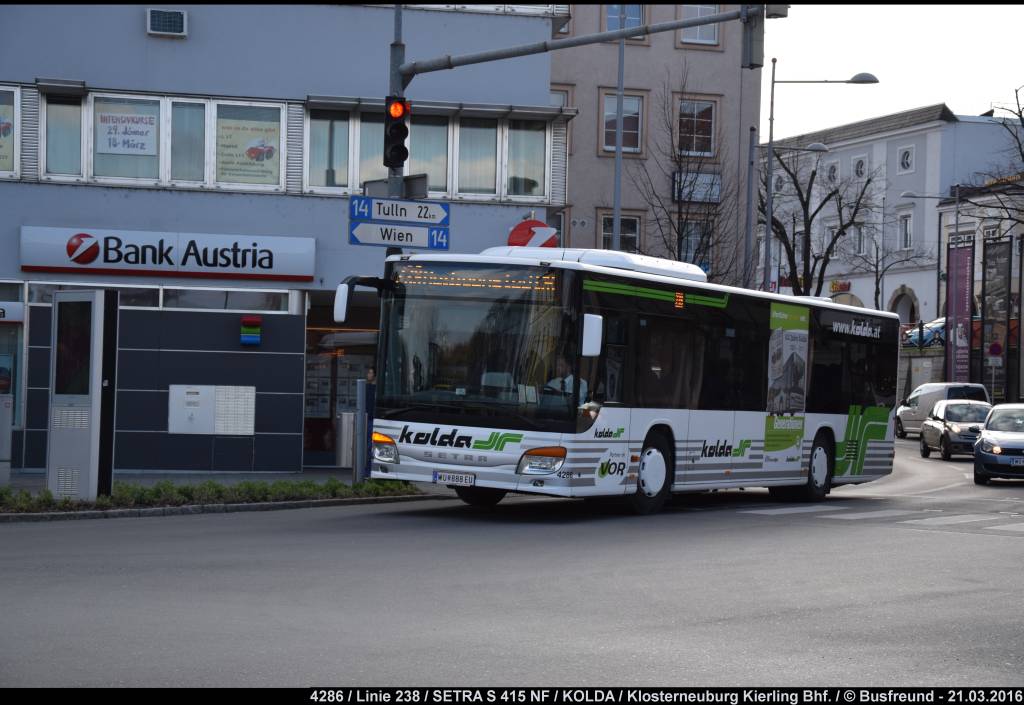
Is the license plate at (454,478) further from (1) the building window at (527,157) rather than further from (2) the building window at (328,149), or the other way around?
(1) the building window at (527,157)

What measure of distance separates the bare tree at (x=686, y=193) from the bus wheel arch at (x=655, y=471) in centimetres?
2055

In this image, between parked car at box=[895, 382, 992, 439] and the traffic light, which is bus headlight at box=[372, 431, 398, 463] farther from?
parked car at box=[895, 382, 992, 439]

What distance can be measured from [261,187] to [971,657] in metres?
19.8

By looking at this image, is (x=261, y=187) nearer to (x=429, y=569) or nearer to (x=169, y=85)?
(x=169, y=85)

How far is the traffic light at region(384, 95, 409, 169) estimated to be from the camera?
19656 millimetres

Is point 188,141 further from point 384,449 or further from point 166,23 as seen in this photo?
point 384,449

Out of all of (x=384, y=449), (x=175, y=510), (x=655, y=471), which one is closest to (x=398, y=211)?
(x=384, y=449)

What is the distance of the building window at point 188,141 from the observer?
2634 cm

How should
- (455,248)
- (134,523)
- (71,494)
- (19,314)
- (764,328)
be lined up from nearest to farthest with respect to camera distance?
1. (134,523)
2. (71,494)
3. (764,328)
4. (19,314)
5. (455,248)

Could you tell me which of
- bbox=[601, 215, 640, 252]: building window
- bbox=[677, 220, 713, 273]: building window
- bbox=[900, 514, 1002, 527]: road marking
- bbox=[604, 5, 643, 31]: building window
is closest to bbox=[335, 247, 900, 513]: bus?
bbox=[900, 514, 1002, 527]: road marking

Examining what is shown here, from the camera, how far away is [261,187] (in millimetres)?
26656

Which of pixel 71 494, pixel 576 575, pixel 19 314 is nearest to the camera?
pixel 576 575

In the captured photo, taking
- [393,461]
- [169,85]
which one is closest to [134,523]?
[393,461]

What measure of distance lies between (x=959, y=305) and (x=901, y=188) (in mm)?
20744
